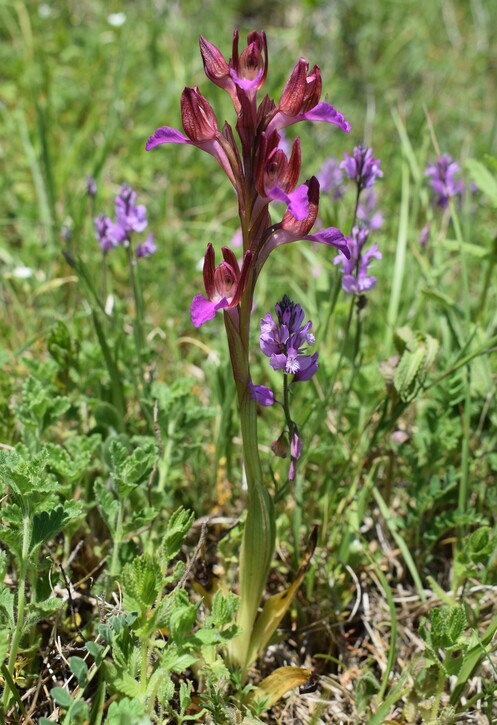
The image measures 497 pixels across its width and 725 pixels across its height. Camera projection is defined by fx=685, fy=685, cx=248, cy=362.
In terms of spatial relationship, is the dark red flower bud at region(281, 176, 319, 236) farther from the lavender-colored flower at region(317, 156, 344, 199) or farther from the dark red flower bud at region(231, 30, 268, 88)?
the lavender-colored flower at region(317, 156, 344, 199)

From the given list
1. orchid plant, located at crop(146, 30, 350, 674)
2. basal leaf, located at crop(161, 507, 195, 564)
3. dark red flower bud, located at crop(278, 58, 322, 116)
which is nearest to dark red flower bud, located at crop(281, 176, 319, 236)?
orchid plant, located at crop(146, 30, 350, 674)

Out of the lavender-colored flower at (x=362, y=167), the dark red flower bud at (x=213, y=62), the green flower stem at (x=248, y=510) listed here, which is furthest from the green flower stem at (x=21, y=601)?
the lavender-colored flower at (x=362, y=167)

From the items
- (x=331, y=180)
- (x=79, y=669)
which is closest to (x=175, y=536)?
(x=79, y=669)

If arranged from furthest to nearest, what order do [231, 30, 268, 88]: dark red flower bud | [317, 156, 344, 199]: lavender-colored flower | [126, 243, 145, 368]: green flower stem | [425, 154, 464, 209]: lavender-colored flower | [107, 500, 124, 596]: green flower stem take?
[317, 156, 344, 199]: lavender-colored flower → [425, 154, 464, 209]: lavender-colored flower → [126, 243, 145, 368]: green flower stem → [107, 500, 124, 596]: green flower stem → [231, 30, 268, 88]: dark red flower bud

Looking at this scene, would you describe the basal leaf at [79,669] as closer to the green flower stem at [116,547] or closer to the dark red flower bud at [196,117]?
the green flower stem at [116,547]

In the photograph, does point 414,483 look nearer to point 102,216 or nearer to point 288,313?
point 288,313

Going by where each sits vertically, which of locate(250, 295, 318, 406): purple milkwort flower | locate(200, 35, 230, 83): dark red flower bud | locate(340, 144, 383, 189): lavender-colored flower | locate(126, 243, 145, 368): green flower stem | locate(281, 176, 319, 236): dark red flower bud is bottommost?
locate(250, 295, 318, 406): purple milkwort flower
